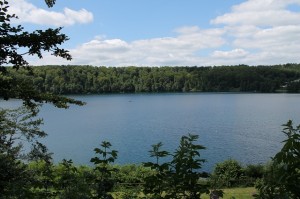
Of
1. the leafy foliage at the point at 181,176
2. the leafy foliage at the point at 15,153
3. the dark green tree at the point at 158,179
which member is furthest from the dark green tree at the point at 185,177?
the leafy foliage at the point at 15,153

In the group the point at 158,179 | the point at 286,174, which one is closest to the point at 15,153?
the point at 158,179

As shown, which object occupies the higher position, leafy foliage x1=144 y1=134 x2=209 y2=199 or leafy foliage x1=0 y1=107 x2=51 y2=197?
leafy foliage x1=144 y1=134 x2=209 y2=199

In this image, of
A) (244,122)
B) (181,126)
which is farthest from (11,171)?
(244,122)

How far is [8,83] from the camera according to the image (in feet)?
19.8

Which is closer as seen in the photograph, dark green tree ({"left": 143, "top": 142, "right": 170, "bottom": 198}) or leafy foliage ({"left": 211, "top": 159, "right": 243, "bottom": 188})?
dark green tree ({"left": 143, "top": 142, "right": 170, "bottom": 198})

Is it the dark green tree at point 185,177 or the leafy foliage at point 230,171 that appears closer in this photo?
the dark green tree at point 185,177

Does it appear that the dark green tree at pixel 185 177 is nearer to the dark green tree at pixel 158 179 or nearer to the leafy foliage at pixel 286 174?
the dark green tree at pixel 158 179

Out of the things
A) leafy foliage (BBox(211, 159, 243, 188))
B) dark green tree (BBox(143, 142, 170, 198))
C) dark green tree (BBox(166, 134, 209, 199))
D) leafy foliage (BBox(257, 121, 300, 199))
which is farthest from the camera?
leafy foliage (BBox(211, 159, 243, 188))

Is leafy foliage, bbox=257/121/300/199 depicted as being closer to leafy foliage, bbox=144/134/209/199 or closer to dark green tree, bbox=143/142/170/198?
leafy foliage, bbox=144/134/209/199

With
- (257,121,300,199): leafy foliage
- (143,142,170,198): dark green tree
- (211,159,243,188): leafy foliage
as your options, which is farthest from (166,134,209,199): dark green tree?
(211,159,243,188): leafy foliage

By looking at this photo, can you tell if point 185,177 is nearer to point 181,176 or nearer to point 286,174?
point 181,176

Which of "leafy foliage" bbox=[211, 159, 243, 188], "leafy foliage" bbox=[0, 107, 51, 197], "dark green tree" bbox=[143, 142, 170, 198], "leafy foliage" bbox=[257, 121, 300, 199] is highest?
"leafy foliage" bbox=[257, 121, 300, 199]

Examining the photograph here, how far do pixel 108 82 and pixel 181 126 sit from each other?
124610 mm

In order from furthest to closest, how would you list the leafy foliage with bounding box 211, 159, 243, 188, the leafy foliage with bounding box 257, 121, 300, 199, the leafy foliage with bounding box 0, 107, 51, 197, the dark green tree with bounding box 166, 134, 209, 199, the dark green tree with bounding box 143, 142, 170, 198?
the leafy foliage with bounding box 211, 159, 243, 188, the leafy foliage with bounding box 0, 107, 51, 197, the dark green tree with bounding box 143, 142, 170, 198, the dark green tree with bounding box 166, 134, 209, 199, the leafy foliage with bounding box 257, 121, 300, 199
